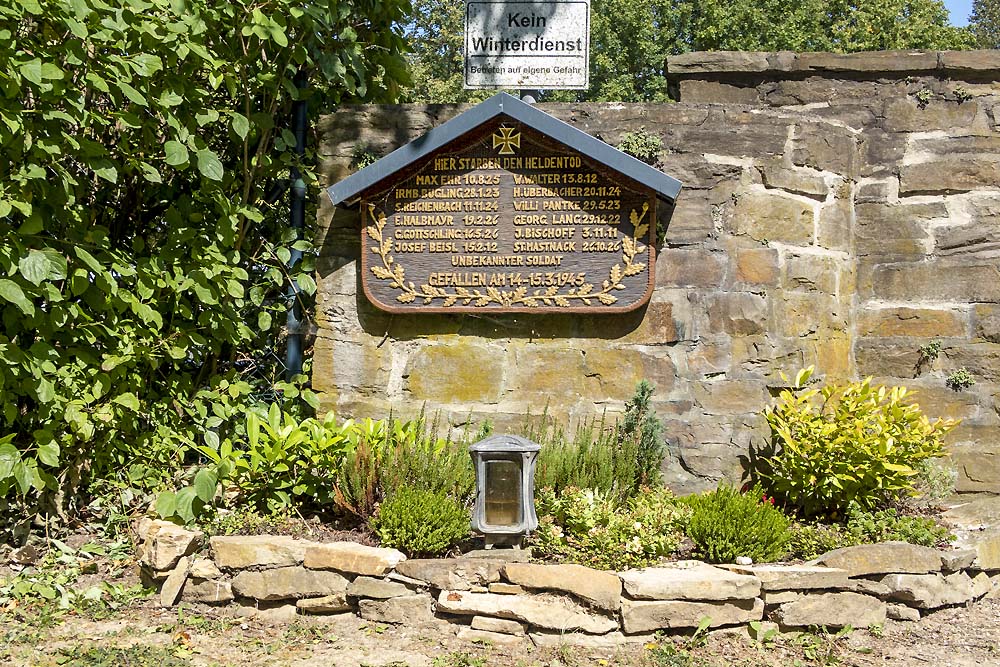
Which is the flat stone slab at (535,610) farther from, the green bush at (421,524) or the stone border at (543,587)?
the green bush at (421,524)

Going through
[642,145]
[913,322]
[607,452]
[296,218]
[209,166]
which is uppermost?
[642,145]

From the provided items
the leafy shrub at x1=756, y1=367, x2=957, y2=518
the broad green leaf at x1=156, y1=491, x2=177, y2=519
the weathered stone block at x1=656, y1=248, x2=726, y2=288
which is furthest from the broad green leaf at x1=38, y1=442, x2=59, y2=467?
the leafy shrub at x1=756, y1=367, x2=957, y2=518

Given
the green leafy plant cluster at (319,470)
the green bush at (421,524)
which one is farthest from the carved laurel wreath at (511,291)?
the green bush at (421,524)

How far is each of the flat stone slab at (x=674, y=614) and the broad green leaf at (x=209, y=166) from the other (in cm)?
302

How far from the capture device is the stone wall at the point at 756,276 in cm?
543

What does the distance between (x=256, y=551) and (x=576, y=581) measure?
157 centimetres

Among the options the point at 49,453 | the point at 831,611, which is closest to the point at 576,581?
the point at 831,611

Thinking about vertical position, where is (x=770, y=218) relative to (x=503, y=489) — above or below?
above

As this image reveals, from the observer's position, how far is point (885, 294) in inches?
236

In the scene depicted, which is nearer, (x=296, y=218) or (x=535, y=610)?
(x=535, y=610)

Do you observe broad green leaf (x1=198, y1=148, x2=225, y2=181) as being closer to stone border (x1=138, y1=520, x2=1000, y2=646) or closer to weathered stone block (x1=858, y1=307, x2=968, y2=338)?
stone border (x1=138, y1=520, x2=1000, y2=646)

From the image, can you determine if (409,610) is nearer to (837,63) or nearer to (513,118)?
(513,118)

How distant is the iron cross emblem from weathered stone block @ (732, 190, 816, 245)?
4.29 ft

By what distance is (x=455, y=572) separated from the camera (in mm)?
4465
